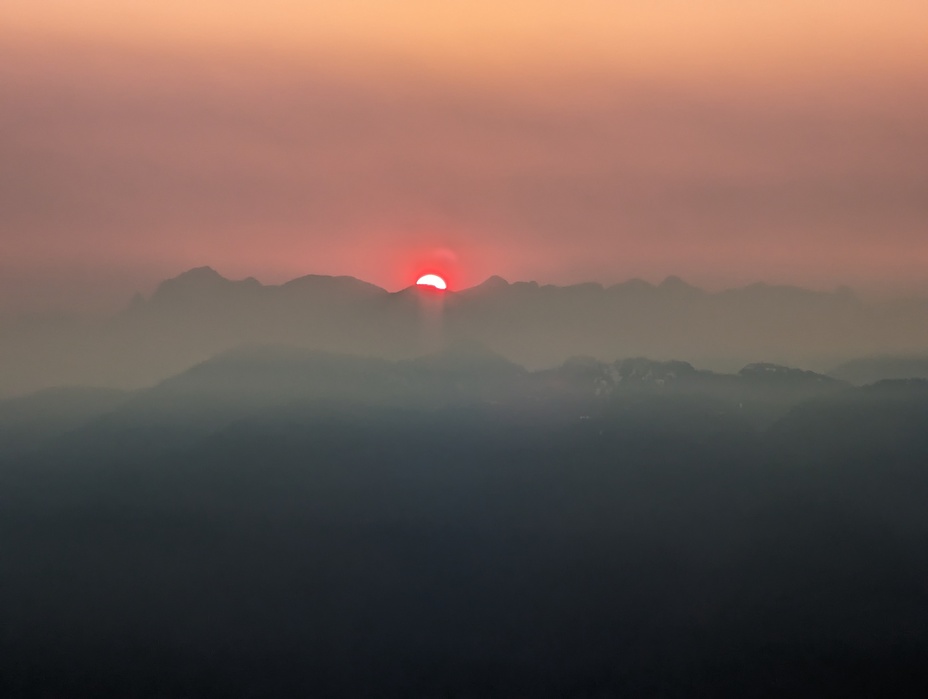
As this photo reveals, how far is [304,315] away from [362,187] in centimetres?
62

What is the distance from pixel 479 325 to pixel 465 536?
950 mm

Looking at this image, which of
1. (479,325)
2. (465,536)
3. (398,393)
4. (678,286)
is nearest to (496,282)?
(479,325)

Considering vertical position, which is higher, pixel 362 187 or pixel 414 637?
pixel 362 187

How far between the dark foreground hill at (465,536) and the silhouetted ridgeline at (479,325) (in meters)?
0.09

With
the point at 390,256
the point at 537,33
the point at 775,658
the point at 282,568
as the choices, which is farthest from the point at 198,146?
the point at 775,658

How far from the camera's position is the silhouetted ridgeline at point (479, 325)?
310 centimetres

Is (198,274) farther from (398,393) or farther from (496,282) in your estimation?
(496,282)

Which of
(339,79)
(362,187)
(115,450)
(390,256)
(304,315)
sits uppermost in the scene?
(339,79)

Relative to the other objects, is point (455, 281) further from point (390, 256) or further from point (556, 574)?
point (556, 574)

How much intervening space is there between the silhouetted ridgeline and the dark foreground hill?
0.29 feet

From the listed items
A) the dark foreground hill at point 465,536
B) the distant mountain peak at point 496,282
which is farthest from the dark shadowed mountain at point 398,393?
the distant mountain peak at point 496,282

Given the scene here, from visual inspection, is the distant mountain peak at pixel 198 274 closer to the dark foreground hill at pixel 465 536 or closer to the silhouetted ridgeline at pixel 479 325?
the silhouetted ridgeline at pixel 479 325

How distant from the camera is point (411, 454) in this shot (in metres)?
3.20

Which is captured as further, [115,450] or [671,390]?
[671,390]
